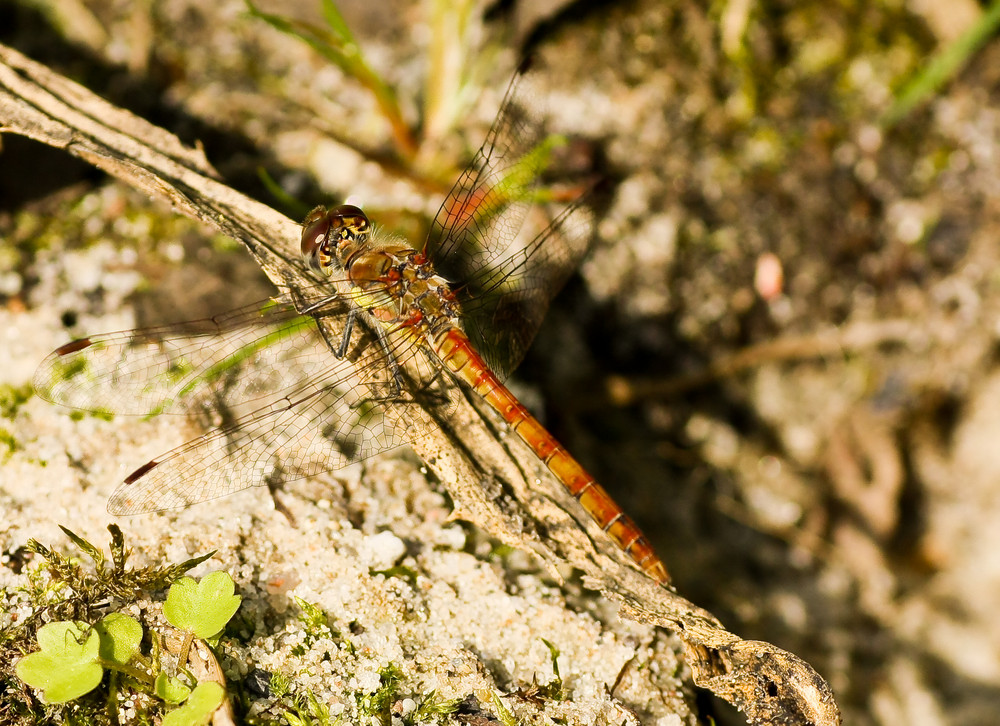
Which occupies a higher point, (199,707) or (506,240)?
(506,240)

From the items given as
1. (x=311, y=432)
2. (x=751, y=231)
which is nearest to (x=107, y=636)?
(x=311, y=432)

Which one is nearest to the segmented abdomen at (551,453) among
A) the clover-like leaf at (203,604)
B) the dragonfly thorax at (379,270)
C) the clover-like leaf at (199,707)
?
the dragonfly thorax at (379,270)

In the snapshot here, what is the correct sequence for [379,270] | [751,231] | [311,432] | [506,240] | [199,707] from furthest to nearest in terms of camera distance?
1. [751,231]
2. [506,240]
3. [379,270]
4. [311,432]
5. [199,707]

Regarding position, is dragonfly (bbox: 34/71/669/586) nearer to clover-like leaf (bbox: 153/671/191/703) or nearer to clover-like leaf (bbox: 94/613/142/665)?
clover-like leaf (bbox: 94/613/142/665)

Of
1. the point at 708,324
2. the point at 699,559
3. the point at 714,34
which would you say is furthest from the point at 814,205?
the point at 699,559

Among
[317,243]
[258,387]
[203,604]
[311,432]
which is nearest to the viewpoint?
[203,604]

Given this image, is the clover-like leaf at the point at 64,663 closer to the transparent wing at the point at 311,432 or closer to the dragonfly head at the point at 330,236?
the transparent wing at the point at 311,432

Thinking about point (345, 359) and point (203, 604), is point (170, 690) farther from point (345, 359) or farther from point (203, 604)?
point (345, 359)
